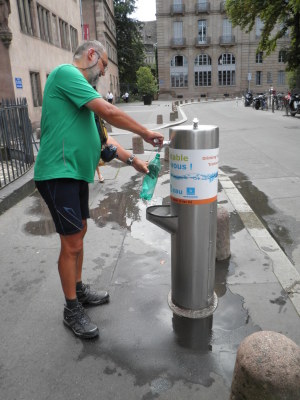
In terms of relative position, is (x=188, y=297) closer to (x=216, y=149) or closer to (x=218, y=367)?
(x=218, y=367)

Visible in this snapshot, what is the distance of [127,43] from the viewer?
192ft

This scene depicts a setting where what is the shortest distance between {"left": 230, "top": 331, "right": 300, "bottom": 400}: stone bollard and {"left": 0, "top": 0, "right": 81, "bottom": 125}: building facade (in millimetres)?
15478

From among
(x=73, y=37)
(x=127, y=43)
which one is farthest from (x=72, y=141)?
(x=127, y=43)

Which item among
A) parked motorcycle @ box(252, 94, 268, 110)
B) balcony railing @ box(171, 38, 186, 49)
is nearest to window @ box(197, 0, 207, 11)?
balcony railing @ box(171, 38, 186, 49)

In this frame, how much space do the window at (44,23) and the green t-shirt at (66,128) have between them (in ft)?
65.4

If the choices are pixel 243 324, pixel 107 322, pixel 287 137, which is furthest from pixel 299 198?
pixel 287 137

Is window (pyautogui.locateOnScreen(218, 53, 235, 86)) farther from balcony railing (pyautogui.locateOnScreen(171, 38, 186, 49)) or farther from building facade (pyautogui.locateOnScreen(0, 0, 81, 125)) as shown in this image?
building facade (pyautogui.locateOnScreen(0, 0, 81, 125))

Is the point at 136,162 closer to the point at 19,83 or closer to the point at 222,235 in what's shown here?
the point at 222,235

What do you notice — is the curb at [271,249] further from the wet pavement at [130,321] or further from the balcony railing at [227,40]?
the balcony railing at [227,40]

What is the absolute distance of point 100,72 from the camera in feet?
9.13

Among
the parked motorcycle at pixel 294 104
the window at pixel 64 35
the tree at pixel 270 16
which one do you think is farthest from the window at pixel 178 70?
the parked motorcycle at pixel 294 104

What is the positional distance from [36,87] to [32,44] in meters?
2.16

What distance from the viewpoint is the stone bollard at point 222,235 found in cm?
386

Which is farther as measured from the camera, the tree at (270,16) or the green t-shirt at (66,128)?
the tree at (270,16)
